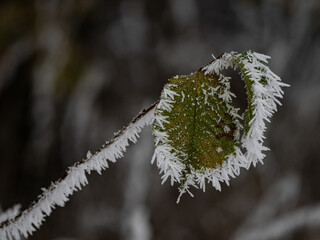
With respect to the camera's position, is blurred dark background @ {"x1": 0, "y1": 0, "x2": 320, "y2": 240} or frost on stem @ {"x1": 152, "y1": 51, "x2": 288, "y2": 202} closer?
frost on stem @ {"x1": 152, "y1": 51, "x2": 288, "y2": 202}

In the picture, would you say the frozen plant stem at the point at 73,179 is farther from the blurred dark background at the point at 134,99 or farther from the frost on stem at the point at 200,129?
the blurred dark background at the point at 134,99

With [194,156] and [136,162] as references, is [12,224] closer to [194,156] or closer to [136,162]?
[194,156]

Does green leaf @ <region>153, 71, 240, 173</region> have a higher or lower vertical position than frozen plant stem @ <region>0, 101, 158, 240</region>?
lower

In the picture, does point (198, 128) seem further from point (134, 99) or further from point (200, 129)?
point (134, 99)

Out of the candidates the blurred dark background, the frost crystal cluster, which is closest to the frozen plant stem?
the frost crystal cluster

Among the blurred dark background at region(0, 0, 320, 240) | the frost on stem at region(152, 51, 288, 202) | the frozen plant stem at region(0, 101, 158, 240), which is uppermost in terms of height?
the blurred dark background at region(0, 0, 320, 240)

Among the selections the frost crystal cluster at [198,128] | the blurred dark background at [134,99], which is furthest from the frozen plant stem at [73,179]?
the blurred dark background at [134,99]

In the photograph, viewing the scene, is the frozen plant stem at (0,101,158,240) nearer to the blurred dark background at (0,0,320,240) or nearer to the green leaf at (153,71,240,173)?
the green leaf at (153,71,240,173)
